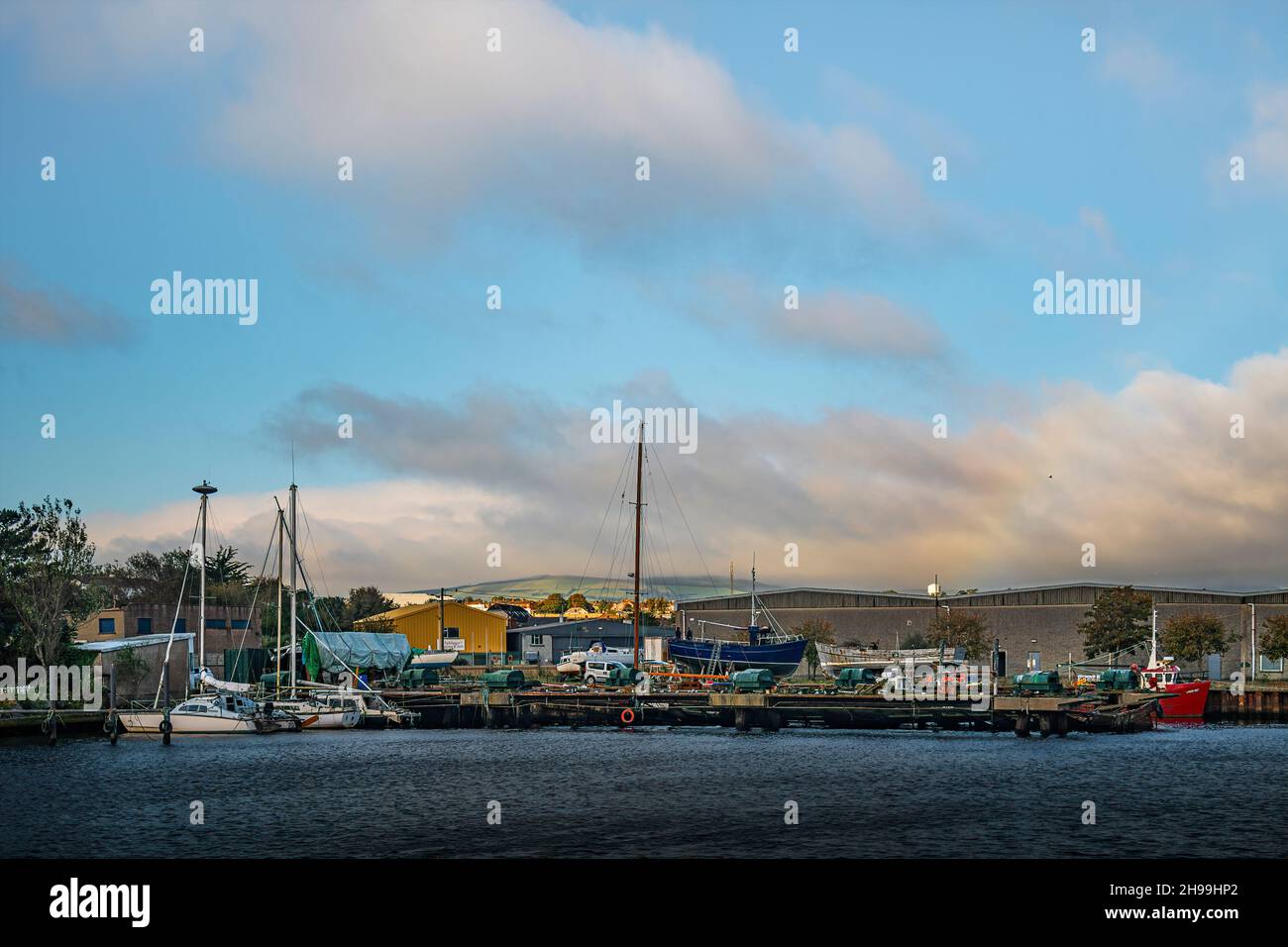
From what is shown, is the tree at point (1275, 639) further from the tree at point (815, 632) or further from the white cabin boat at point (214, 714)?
the white cabin boat at point (214, 714)

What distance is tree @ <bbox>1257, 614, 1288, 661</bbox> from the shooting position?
422 feet

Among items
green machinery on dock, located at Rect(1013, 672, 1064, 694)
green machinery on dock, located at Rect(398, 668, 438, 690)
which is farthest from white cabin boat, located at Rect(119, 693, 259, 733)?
green machinery on dock, located at Rect(1013, 672, 1064, 694)

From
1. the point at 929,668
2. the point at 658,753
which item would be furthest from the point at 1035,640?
the point at 658,753

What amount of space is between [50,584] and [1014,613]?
334 feet

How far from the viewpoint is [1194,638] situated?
12788cm

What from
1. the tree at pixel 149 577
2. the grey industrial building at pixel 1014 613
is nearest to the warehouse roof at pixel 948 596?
the grey industrial building at pixel 1014 613

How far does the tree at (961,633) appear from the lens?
138125mm

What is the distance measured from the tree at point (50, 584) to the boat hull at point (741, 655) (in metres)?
60.8

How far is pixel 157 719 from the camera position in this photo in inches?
3248

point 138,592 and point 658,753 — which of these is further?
point 138,592

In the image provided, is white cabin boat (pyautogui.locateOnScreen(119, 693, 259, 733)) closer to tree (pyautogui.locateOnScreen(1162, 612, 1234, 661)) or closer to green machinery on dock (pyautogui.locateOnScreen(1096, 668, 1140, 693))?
green machinery on dock (pyautogui.locateOnScreen(1096, 668, 1140, 693))
